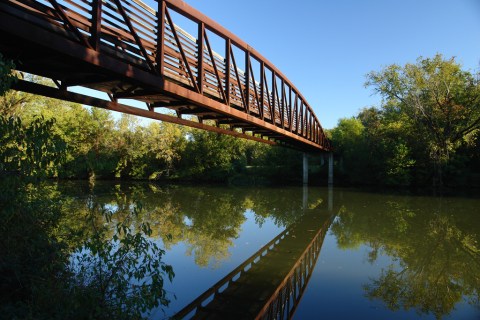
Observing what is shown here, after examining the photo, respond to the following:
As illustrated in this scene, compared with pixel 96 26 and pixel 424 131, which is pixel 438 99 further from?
pixel 96 26

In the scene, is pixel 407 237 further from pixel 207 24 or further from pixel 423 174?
pixel 423 174

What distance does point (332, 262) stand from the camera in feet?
29.2

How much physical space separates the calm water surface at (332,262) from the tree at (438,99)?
1931 cm

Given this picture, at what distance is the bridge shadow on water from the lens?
5.66 m

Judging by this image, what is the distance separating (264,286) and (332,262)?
2802 millimetres

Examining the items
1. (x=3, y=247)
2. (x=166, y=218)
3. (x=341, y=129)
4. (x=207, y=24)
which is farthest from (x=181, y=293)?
(x=341, y=129)

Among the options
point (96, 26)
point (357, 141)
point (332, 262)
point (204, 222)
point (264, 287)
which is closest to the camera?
point (96, 26)

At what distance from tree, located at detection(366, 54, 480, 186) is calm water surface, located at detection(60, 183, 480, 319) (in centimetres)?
1931

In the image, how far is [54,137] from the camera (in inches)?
157

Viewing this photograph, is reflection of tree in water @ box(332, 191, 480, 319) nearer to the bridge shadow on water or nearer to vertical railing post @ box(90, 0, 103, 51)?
the bridge shadow on water

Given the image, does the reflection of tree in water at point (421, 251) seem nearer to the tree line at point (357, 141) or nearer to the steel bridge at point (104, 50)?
the steel bridge at point (104, 50)

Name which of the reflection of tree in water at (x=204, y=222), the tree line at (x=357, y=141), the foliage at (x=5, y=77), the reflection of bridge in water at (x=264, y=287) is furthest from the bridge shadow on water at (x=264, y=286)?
the tree line at (x=357, y=141)

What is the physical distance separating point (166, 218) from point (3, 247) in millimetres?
10669

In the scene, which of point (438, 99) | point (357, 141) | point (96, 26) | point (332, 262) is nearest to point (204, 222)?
point (332, 262)
